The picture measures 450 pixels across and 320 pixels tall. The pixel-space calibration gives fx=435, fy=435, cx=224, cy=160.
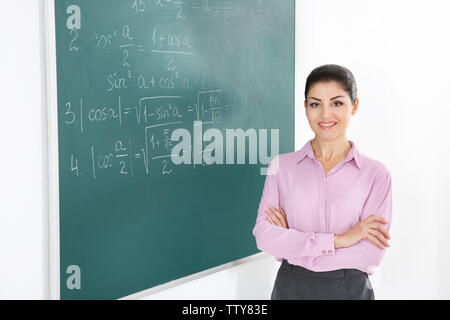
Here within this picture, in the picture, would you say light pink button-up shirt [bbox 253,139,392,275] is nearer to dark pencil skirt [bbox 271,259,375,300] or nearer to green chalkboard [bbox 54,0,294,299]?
dark pencil skirt [bbox 271,259,375,300]

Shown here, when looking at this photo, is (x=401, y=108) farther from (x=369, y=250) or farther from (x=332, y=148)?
(x=369, y=250)

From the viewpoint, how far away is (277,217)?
1792mm

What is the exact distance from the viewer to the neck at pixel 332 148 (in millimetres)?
1799

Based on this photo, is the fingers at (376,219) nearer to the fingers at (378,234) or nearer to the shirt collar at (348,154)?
the fingers at (378,234)

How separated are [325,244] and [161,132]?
31.7 inches

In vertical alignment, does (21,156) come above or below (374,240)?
above

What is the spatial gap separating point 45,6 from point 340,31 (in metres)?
1.76

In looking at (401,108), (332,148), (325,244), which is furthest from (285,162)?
(401,108)

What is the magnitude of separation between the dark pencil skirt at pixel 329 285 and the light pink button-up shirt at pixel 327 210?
0.13ft

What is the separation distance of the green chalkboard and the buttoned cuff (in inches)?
24.3

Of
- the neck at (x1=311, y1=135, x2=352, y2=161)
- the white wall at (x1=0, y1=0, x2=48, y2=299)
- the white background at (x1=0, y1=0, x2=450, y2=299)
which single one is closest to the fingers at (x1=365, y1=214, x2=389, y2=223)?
the neck at (x1=311, y1=135, x2=352, y2=161)

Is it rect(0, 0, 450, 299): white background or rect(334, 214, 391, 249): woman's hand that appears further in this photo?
rect(0, 0, 450, 299): white background

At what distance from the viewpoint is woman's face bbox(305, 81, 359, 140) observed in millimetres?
1712
